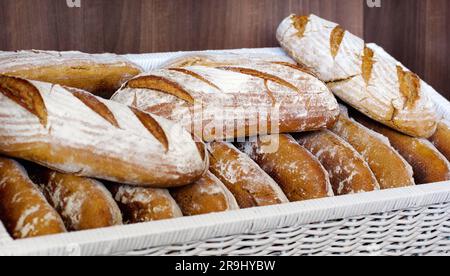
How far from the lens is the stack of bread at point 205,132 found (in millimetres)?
1212

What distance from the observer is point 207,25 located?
6.82ft

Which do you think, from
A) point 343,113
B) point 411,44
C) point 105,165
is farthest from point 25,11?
point 411,44

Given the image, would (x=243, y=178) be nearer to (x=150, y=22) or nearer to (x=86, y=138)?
(x=86, y=138)

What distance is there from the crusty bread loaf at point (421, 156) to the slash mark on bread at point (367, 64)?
0.47ft

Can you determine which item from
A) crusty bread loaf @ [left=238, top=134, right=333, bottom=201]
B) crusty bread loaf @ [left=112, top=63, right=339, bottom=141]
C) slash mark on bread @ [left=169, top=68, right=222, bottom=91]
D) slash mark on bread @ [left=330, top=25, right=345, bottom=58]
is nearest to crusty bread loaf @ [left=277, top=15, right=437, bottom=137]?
slash mark on bread @ [left=330, top=25, right=345, bottom=58]

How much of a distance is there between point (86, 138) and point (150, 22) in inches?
33.6

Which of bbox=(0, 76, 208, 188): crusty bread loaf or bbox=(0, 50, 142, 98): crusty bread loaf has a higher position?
bbox=(0, 50, 142, 98): crusty bread loaf

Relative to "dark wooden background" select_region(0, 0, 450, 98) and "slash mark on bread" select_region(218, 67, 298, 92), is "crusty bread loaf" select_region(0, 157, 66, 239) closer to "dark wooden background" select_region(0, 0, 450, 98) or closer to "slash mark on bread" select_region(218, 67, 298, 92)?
"slash mark on bread" select_region(218, 67, 298, 92)

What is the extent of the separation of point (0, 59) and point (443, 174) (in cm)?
113

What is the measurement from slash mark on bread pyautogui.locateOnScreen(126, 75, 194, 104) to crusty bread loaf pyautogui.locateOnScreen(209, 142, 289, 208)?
0.45ft

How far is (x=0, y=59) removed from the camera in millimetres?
1502

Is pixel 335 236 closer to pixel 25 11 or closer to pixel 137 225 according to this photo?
pixel 137 225

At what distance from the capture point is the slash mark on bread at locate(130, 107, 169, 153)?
127 centimetres

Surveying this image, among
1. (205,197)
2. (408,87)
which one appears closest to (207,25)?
(408,87)
